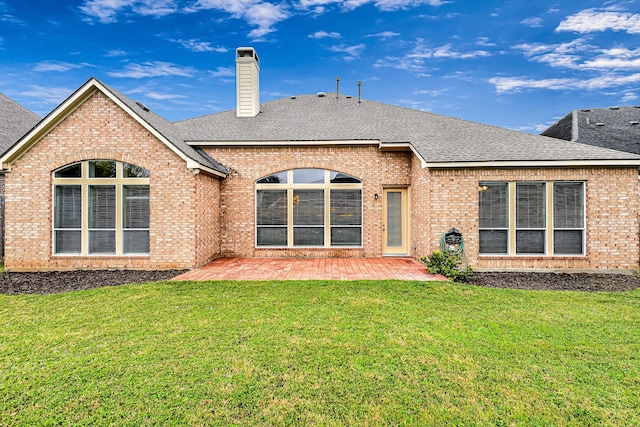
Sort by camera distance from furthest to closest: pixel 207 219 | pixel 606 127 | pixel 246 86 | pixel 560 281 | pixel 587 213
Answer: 1. pixel 606 127
2. pixel 246 86
3. pixel 207 219
4. pixel 587 213
5. pixel 560 281

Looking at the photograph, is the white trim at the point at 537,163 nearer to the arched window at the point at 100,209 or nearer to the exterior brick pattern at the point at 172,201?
the exterior brick pattern at the point at 172,201

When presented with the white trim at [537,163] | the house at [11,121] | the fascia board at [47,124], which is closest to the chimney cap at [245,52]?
the fascia board at [47,124]

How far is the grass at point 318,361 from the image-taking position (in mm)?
2674

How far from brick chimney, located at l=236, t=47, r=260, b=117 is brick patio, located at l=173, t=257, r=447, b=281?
251 inches

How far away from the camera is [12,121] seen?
559 inches

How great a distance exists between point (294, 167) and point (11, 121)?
47.1ft

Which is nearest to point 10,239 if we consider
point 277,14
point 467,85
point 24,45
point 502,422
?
point 502,422

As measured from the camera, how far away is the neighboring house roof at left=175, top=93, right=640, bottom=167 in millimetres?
8469

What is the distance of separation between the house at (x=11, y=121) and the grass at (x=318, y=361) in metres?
10.0

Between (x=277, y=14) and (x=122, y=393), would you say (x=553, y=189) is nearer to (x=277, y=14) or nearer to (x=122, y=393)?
(x=122, y=393)

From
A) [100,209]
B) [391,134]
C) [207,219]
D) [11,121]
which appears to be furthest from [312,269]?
[11,121]

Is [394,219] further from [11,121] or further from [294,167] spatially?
[11,121]

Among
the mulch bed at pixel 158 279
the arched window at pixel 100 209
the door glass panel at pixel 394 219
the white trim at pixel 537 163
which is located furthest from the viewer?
the door glass panel at pixel 394 219

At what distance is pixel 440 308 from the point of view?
5.45m
